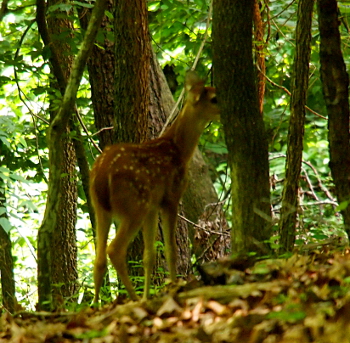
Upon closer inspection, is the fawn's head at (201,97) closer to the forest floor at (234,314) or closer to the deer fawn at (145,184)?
the deer fawn at (145,184)

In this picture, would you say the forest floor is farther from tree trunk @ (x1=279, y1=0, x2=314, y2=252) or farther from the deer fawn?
tree trunk @ (x1=279, y1=0, x2=314, y2=252)

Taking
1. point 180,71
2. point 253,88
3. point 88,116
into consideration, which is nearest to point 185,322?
point 253,88

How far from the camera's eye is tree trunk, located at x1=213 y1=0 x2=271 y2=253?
16.4 feet

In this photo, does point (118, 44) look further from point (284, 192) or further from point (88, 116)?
point (88, 116)

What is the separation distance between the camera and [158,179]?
5.48m

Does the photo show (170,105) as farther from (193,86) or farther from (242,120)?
(242,120)

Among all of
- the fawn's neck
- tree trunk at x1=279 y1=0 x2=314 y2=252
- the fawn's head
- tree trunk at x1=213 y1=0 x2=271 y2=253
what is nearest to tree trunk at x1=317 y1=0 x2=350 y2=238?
tree trunk at x1=213 y1=0 x2=271 y2=253

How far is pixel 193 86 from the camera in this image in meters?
5.95

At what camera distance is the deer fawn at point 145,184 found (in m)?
5.18

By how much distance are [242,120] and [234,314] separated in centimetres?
177

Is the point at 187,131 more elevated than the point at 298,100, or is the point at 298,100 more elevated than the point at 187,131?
the point at 298,100

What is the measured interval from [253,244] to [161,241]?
2722 millimetres

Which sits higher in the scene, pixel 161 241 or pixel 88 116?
pixel 88 116

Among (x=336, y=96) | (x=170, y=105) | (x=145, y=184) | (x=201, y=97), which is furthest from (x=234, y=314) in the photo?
(x=170, y=105)
